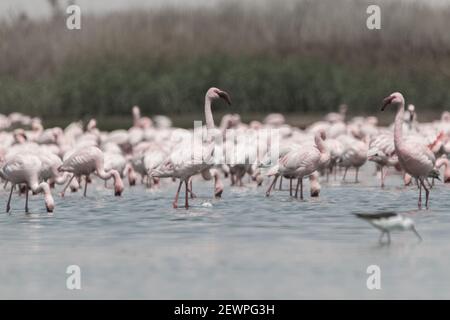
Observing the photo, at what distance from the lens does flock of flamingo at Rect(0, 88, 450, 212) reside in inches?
567

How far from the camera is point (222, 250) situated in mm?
10539

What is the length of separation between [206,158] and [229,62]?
26406mm

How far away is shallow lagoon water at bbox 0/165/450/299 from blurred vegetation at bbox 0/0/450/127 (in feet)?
74.8

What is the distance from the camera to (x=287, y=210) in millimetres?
14250

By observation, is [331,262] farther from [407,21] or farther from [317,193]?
[407,21]

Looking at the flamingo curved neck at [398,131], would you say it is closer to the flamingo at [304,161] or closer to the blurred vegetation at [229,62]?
the flamingo at [304,161]

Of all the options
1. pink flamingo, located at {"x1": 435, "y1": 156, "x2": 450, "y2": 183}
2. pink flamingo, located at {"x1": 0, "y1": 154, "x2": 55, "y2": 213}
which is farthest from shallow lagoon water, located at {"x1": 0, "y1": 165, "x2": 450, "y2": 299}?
pink flamingo, located at {"x1": 435, "y1": 156, "x2": 450, "y2": 183}

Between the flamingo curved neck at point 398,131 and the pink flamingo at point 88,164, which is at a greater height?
the flamingo curved neck at point 398,131

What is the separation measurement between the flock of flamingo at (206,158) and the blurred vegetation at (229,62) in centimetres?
1326

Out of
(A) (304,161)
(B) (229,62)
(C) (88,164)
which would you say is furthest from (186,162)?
(B) (229,62)

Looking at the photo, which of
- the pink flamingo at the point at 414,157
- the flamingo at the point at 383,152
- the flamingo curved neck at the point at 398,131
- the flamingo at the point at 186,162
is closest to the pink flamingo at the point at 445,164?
the flamingo at the point at 383,152

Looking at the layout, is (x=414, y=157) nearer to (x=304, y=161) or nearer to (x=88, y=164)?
(x=304, y=161)

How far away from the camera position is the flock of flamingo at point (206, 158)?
1441 centimetres
